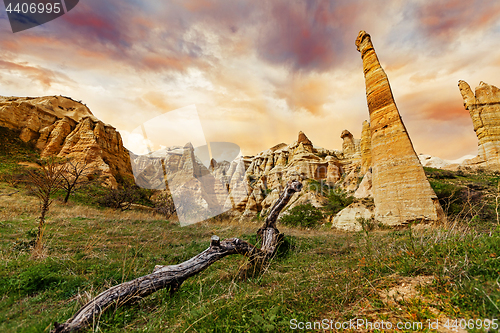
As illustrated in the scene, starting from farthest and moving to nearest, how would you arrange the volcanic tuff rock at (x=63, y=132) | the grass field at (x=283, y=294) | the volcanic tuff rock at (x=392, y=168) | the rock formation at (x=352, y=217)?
the volcanic tuff rock at (x=63, y=132), the rock formation at (x=352, y=217), the volcanic tuff rock at (x=392, y=168), the grass field at (x=283, y=294)

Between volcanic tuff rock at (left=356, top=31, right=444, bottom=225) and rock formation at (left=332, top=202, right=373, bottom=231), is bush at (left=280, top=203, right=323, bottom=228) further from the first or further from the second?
volcanic tuff rock at (left=356, top=31, right=444, bottom=225)

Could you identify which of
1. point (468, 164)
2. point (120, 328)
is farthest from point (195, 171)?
point (468, 164)

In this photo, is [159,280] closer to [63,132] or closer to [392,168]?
[392,168]

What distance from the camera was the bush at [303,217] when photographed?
18656 millimetres

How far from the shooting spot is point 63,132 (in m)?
A: 31.5

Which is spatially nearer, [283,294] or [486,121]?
[283,294]

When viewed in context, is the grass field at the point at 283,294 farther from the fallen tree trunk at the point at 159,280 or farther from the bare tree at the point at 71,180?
the bare tree at the point at 71,180

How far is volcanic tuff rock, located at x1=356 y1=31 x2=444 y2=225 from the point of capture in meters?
12.9

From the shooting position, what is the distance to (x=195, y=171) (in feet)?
162

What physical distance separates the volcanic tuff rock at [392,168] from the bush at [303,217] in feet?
19.3

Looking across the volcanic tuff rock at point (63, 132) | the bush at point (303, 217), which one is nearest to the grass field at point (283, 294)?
the bush at point (303, 217)

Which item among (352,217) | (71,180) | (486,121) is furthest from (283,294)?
(486,121)

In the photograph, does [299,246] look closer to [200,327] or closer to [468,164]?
[200,327]

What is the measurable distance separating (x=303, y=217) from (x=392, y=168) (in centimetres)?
880
